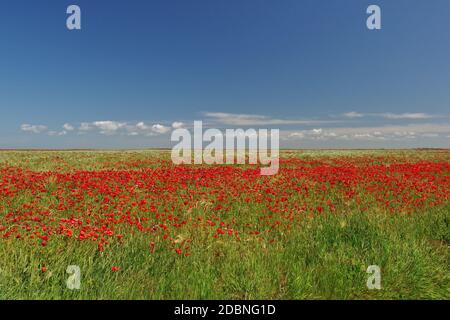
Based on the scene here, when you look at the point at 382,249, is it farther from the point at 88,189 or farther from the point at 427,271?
the point at 88,189

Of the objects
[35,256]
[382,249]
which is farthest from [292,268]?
[35,256]

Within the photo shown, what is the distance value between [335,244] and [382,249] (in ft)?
2.48

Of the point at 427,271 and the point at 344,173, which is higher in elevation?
the point at 344,173

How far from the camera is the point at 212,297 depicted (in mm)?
3994

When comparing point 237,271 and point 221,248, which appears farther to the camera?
point 221,248

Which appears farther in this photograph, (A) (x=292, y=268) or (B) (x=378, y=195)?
(B) (x=378, y=195)

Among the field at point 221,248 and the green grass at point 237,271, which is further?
the field at point 221,248

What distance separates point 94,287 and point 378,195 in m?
9.42

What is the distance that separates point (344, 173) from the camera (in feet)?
44.9

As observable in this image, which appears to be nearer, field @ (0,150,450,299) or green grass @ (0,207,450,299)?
green grass @ (0,207,450,299)
